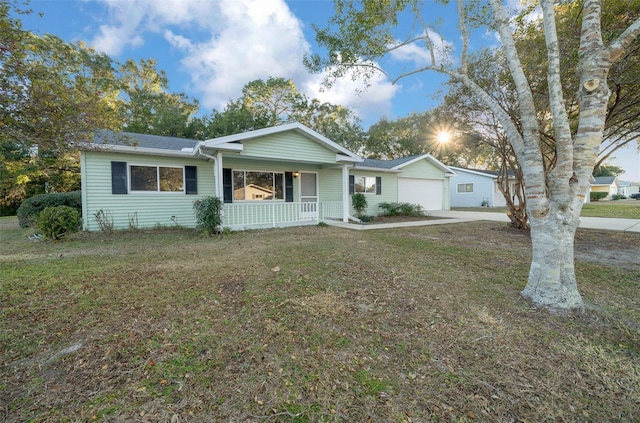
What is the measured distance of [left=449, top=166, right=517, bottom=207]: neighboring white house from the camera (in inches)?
892

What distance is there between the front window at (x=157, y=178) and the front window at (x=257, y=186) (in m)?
1.99

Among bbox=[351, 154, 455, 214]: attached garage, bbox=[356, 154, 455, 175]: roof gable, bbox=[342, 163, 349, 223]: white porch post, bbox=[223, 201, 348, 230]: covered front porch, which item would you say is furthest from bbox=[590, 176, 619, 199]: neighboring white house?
bbox=[223, 201, 348, 230]: covered front porch

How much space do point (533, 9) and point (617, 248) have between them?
5.94m

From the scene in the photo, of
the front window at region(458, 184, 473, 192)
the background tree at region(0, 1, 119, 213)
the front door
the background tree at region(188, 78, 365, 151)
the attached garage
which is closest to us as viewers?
the background tree at region(0, 1, 119, 213)

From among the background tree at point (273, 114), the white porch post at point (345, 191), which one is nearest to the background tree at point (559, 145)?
the white porch post at point (345, 191)

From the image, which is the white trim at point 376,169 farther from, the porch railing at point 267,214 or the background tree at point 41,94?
the background tree at point 41,94

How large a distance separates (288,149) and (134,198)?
5.50 meters

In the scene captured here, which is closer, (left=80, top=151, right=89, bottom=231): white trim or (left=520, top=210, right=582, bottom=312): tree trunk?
(left=520, top=210, right=582, bottom=312): tree trunk

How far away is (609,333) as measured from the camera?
107 inches

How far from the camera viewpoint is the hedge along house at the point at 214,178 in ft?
28.1

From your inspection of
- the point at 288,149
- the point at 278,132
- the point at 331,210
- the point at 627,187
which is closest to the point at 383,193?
the point at 331,210

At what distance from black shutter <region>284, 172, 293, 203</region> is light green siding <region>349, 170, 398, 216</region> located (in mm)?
3521

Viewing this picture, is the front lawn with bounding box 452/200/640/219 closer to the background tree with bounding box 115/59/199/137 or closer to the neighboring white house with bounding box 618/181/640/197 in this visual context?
the background tree with bounding box 115/59/199/137

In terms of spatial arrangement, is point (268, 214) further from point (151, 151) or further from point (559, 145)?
point (559, 145)
